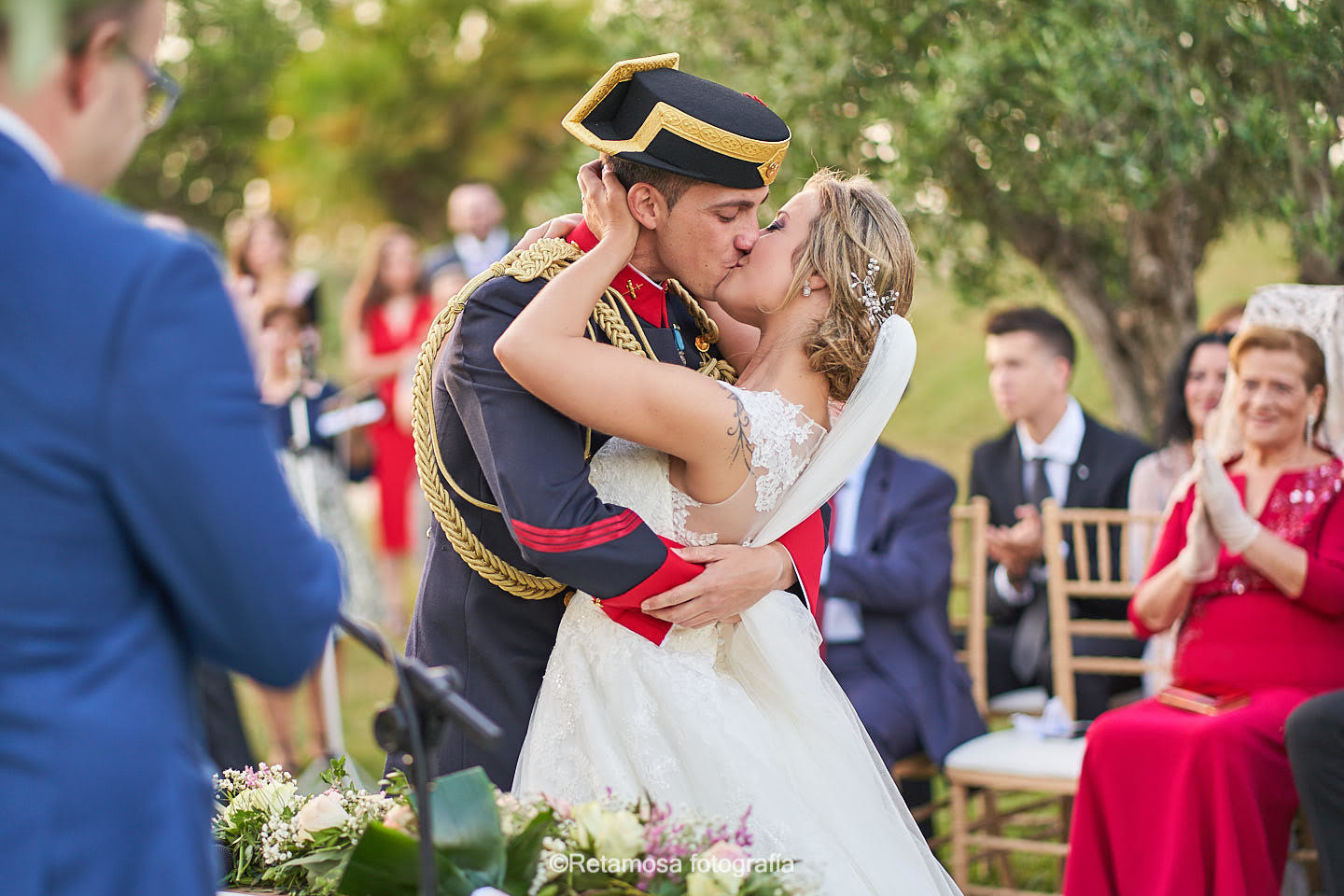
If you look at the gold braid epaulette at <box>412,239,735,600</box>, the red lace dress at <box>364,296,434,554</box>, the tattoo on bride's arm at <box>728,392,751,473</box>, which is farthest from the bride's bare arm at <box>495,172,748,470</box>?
the red lace dress at <box>364,296,434,554</box>

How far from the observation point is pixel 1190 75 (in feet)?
15.1

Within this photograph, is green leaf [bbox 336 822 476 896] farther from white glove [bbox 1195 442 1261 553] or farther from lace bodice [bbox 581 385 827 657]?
white glove [bbox 1195 442 1261 553]

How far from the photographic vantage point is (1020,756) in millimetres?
4207

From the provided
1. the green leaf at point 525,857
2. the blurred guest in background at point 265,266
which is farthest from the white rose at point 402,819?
the blurred guest in background at point 265,266

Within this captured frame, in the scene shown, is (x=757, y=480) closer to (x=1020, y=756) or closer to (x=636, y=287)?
(x=636, y=287)

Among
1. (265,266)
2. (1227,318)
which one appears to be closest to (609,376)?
(1227,318)

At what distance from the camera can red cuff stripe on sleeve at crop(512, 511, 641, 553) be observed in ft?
7.10

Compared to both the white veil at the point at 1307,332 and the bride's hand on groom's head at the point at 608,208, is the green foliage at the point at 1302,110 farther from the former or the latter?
the bride's hand on groom's head at the point at 608,208

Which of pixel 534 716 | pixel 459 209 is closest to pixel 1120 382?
pixel 459 209

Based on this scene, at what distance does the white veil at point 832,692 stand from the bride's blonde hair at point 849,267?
0.17ft

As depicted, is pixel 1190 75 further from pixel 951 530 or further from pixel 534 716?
pixel 534 716

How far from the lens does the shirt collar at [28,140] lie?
49.1 inches

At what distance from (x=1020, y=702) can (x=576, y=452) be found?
3.01 metres

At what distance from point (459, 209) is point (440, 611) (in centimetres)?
653
